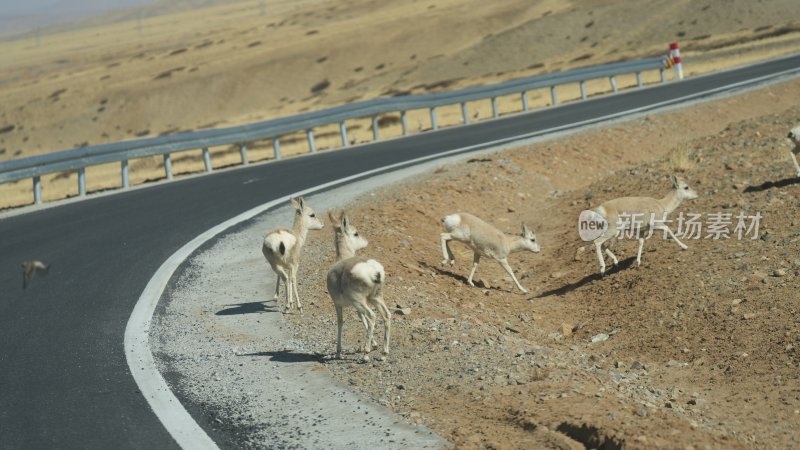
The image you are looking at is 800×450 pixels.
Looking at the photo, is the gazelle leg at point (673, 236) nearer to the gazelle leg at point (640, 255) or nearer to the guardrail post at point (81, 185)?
the gazelle leg at point (640, 255)

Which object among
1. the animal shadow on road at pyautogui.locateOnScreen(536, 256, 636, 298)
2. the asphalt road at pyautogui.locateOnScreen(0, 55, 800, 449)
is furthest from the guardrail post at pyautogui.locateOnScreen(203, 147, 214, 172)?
the animal shadow on road at pyautogui.locateOnScreen(536, 256, 636, 298)

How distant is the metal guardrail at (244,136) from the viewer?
23.6 meters

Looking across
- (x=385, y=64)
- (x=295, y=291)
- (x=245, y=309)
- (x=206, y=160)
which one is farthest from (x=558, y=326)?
(x=385, y=64)

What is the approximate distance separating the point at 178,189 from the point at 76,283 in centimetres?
921

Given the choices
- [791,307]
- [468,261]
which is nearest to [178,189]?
[468,261]

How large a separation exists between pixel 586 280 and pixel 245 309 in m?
4.64

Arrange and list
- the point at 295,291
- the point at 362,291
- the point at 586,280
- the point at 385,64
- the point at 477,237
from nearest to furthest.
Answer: the point at 362,291 → the point at 295,291 → the point at 477,237 → the point at 586,280 → the point at 385,64

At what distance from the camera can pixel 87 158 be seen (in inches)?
958

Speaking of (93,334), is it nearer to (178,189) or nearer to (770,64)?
(178,189)

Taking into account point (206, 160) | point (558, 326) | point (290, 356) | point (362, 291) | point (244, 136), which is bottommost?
Answer: point (206, 160)

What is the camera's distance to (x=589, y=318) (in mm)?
12500

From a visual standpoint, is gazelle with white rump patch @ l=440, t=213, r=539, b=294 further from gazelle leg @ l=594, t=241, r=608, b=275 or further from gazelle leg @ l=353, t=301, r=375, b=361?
gazelle leg @ l=353, t=301, r=375, b=361

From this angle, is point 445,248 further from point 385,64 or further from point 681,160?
point 385,64

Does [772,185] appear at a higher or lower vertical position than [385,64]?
higher
